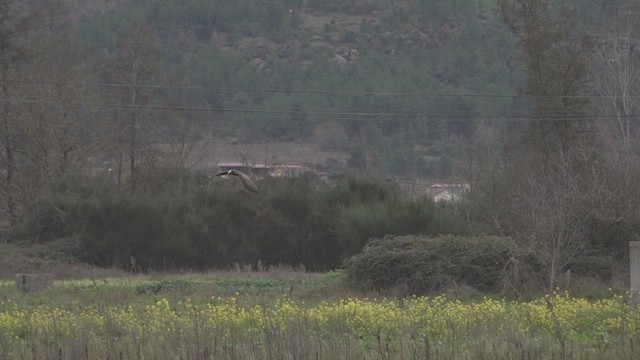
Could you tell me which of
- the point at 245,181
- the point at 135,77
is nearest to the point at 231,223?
the point at 245,181

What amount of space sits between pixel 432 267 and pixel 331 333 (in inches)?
538

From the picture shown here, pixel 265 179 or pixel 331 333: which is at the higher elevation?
pixel 331 333

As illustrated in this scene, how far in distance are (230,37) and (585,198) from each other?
344 ft

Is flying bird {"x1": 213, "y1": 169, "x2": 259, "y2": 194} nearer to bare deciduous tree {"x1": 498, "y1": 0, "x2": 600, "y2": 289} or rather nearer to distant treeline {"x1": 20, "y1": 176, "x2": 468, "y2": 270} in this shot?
distant treeline {"x1": 20, "y1": 176, "x2": 468, "y2": 270}

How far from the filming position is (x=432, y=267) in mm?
27359

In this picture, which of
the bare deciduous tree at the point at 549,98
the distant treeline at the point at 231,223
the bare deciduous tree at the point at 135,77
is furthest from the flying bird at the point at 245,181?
the bare deciduous tree at the point at 135,77

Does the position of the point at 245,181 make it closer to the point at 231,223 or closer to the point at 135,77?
the point at 231,223

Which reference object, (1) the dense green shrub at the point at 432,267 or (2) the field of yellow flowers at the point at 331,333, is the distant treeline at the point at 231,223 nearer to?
(1) the dense green shrub at the point at 432,267

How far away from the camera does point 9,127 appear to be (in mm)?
46656

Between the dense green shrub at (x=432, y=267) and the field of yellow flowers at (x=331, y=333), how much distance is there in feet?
21.8

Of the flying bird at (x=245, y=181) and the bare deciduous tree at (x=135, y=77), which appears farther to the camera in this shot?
the bare deciduous tree at (x=135, y=77)

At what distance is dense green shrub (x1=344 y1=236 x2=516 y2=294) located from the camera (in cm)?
2725

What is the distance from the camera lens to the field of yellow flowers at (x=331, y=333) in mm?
11062

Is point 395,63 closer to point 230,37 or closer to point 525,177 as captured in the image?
point 230,37
